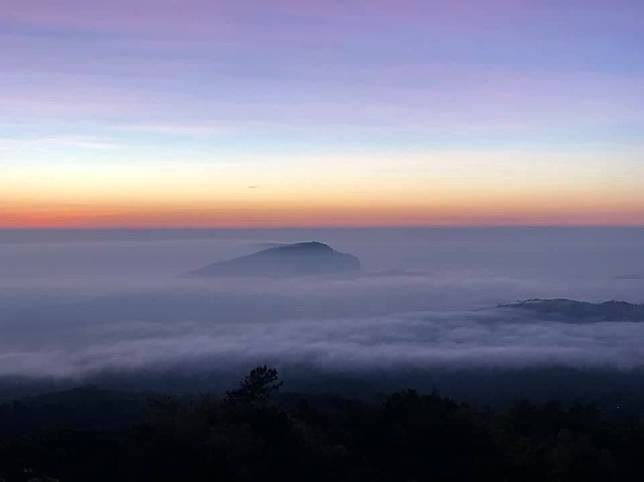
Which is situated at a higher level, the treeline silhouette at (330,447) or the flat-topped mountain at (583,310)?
the treeline silhouette at (330,447)

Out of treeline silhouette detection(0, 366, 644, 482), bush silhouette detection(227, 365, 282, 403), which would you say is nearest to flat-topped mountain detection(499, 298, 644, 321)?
treeline silhouette detection(0, 366, 644, 482)

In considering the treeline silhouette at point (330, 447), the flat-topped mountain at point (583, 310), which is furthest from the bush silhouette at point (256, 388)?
the flat-topped mountain at point (583, 310)

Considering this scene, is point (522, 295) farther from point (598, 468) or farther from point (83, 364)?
point (598, 468)

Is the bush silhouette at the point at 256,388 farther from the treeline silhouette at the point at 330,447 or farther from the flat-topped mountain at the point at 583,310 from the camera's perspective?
the flat-topped mountain at the point at 583,310

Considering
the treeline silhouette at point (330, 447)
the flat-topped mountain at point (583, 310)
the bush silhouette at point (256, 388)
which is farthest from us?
the flat-topped mountain at point (583, 310)

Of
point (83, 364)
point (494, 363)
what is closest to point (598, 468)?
point (494, 363)

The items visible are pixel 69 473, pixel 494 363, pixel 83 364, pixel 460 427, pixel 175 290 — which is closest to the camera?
pixel 69 473
